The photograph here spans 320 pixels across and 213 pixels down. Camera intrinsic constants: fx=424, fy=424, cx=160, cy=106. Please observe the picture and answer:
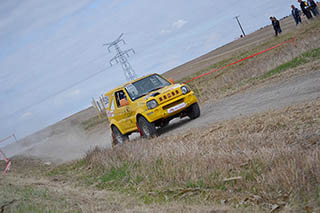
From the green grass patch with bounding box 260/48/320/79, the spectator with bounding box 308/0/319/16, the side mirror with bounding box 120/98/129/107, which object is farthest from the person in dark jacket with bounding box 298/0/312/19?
the side mirror with bounding box 120/98/129/107

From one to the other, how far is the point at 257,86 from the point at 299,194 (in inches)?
462

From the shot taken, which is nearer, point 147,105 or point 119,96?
point 147,105

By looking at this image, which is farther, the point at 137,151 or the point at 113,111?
the point at 113,111

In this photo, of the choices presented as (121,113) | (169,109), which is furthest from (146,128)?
(121,113)

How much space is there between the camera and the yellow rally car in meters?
13.5

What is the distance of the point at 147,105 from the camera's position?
13422 mm

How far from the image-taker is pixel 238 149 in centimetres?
794

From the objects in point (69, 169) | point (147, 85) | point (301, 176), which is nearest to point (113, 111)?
point (147, 85)

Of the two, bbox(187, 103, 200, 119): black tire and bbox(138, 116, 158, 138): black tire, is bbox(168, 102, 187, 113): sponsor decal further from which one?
bbox(187, 103, 200, 119): black tire

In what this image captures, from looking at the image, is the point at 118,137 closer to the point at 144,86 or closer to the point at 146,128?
the point at 146,128

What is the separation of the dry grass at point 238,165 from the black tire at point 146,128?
223 cm

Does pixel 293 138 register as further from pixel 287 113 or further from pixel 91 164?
pixel 91 164

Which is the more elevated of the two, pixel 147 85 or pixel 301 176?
pixel 147 85

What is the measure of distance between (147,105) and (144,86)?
1267 millimetres
